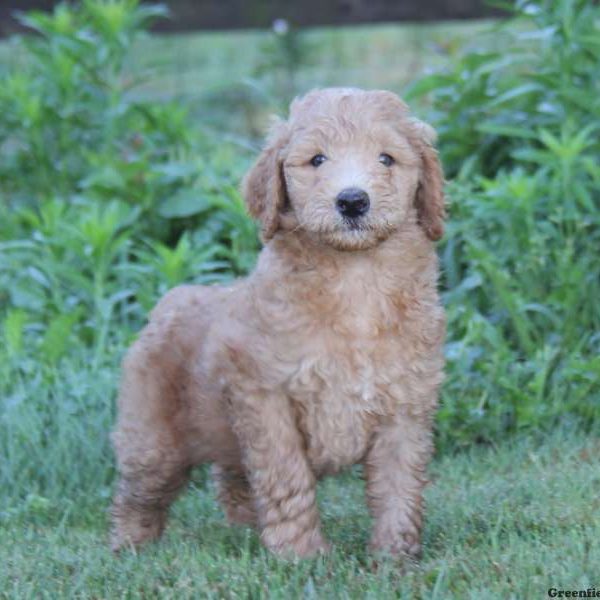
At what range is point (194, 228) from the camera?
324 inches

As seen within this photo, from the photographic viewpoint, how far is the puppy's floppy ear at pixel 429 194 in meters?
5.18

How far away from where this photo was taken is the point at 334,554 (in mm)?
4879

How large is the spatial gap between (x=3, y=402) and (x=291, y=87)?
15.0 ft

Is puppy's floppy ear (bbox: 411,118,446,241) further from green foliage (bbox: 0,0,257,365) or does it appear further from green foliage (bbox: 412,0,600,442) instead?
green foliage (bbox: 0,0,257,365)

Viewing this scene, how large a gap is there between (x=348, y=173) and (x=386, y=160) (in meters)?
0.23

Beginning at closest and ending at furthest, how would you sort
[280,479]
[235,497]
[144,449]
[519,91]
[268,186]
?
[280,479]
[268,186]
[144,449]
[235,497]
[519,91]

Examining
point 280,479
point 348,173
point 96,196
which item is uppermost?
point 348,173

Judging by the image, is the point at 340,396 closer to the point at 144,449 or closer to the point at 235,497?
the point at 144,449

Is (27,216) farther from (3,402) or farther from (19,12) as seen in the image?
(19,12)

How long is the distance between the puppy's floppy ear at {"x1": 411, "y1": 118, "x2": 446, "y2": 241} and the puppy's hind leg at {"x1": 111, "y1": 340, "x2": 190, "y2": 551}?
1.16 m

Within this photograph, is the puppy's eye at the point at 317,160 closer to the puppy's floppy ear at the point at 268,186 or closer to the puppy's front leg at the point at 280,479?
the puppy's floppy ear at the point at 268,186

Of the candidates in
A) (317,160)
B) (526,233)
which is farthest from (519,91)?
(317,160)

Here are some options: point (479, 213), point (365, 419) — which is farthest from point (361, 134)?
point (479, 213)

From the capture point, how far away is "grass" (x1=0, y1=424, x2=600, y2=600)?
4.56 meters
